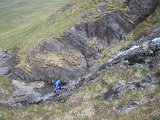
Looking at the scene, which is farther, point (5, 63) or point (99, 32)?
point (5, 63)

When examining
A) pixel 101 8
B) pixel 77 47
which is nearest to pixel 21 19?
pixel 101 8

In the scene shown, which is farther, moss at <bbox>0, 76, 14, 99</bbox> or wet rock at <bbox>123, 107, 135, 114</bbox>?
moss at <bbox>0, 76, 14, 99</bbox>

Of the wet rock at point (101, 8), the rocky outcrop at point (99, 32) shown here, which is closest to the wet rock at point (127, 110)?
the rocky outcrop at point (99, 32)

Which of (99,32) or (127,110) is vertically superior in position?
(127,110)

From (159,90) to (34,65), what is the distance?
27.4 m

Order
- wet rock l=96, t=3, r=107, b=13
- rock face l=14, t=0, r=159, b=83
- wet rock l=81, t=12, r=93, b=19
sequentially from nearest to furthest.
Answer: rock face l=14, t=0, r=159, b=83
wet rock l=96, t=3, r=107, b=13
wet rock l=81, t=12, r=93, b=19

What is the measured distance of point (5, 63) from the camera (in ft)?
166

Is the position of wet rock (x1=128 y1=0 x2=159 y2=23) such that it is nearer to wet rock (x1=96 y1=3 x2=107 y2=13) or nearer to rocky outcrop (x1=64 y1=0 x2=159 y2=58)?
rocky outcrop (x1=64 y1=0 x2=159 y2=58)

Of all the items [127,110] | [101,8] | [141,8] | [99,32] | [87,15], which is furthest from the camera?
[87,15]

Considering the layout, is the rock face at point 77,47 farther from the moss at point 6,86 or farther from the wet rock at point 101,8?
the moss at point 6,86

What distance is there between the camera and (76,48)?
4434 centimetres

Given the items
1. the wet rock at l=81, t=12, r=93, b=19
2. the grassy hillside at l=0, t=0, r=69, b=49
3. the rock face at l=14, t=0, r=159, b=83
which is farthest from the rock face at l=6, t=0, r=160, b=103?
the grassy hillside at l=0, t=0, r=69, b=49

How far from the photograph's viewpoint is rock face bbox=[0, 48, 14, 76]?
1832 inches

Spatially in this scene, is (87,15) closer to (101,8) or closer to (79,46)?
(101,8)
